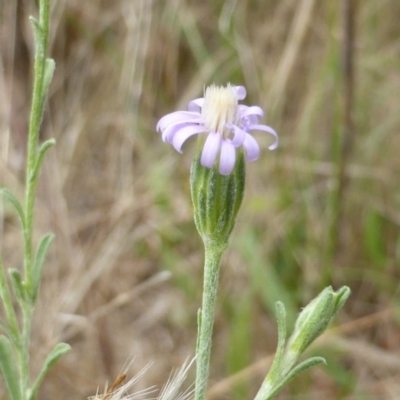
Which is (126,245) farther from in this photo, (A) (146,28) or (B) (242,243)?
(A) (146,28)

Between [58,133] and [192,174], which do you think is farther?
[58,133]

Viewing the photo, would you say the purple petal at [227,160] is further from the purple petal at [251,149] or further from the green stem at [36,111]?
the green stem at [36,111]

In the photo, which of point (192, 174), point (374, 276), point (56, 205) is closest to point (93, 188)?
point (56, 205)

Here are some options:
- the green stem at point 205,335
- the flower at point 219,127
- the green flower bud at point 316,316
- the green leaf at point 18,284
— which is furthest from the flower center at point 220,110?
the green leaf at point 18,284

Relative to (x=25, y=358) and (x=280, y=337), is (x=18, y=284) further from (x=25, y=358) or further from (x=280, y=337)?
(x=280, y=337)

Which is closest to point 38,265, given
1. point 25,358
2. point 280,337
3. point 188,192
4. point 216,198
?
point 25,358
